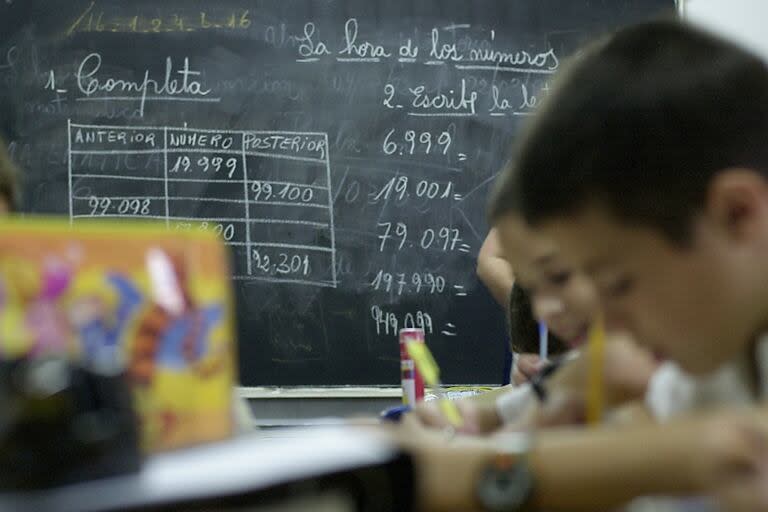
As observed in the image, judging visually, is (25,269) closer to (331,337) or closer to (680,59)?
(680,59)

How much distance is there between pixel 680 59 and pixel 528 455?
294mm

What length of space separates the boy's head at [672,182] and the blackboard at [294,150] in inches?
85.0

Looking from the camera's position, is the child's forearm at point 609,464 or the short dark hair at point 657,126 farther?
the short dark hair at point 657,126

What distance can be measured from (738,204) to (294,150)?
2.31 metres

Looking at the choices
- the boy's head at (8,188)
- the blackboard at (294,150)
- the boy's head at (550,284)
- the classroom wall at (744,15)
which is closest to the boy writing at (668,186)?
the boy's head at (550,284)

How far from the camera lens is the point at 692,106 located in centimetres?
65

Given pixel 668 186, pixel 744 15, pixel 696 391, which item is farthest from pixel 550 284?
pixel 744 15

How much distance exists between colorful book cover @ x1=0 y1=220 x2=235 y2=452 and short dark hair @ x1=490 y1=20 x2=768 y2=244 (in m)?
0.26

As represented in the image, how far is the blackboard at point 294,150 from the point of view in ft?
9.36

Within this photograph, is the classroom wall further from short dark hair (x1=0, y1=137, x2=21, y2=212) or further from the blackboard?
short dark hair (x1=0, y1=137, x2=21, y2=212)

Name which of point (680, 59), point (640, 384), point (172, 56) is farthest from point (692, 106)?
point (172, 56)

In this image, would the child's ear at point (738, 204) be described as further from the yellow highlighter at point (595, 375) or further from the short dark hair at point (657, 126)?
the yellow highlighter at point (595, 375)

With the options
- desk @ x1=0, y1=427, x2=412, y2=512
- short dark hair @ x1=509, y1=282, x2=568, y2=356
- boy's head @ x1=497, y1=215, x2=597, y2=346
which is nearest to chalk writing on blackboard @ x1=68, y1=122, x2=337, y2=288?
short dark hair @ x1=509, y1=282, x2=568, y2=356

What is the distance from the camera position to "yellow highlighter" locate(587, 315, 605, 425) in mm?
883
